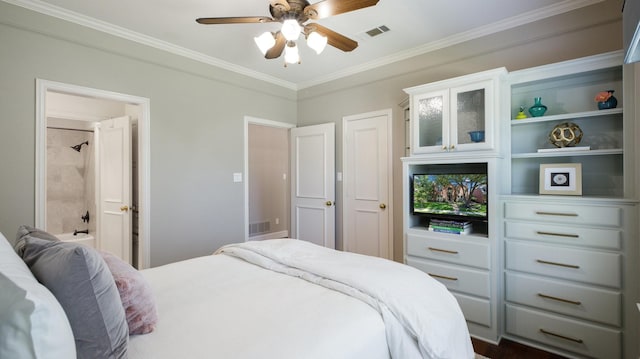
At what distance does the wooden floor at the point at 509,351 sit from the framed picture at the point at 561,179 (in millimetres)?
1211

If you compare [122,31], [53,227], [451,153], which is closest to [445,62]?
[451,153]

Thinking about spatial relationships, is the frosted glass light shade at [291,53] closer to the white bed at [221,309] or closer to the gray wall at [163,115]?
the white bed at [221,309]

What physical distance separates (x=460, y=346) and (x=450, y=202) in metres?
1.43

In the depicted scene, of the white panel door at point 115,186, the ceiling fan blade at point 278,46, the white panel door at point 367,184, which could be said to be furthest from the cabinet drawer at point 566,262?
the white panel door at point 115,186

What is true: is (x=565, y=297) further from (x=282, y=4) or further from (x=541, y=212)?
(x=282, y=4)

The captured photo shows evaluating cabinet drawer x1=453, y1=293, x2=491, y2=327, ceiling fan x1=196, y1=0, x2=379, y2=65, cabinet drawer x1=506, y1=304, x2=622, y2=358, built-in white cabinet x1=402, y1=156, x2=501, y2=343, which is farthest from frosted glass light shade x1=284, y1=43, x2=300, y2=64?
cabinet drawer x1=506, y1=304, x2=622, y2=358

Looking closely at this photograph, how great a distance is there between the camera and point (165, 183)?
3.23m

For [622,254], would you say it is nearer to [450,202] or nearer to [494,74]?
[450,202]

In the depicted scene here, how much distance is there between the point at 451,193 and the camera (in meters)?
2.72

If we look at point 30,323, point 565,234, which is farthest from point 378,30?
point 30,323

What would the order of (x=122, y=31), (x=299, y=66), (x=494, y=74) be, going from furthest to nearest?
(x=299, y=66) < (x=122, y=31) < (x=494, y=74)

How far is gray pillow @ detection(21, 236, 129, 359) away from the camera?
876 mm

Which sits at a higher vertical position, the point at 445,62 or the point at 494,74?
the point at 445,62

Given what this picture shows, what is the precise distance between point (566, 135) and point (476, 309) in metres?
1.56
